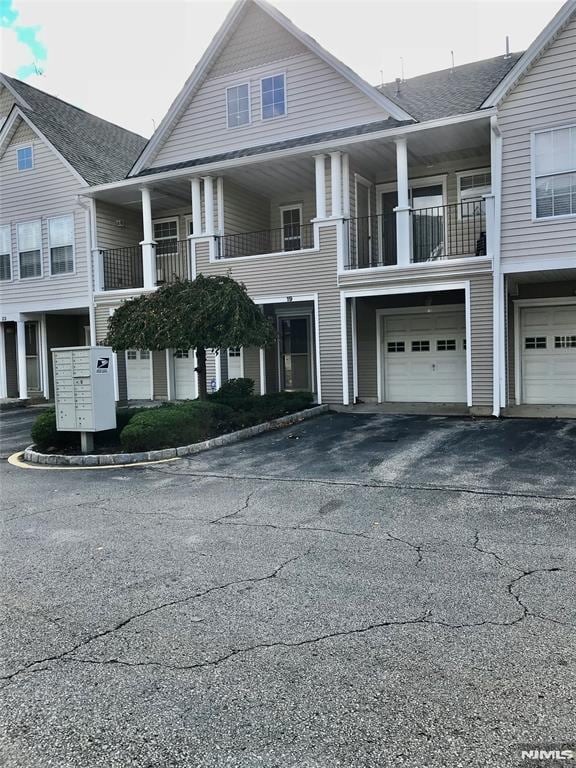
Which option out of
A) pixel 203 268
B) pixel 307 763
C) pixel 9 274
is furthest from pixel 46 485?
pixel 9 274

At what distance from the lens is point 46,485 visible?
8031 millimetres

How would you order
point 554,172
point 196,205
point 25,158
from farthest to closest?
point 25,158 < point 196,205 < point 554,172

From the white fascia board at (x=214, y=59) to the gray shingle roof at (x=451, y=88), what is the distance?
0.71 meters

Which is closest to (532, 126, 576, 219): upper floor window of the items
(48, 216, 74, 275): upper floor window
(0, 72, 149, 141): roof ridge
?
(48, 216, 74, 275): upper floor window

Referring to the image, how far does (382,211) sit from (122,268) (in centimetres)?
849

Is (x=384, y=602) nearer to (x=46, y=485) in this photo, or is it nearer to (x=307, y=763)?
(x=307, y=763)

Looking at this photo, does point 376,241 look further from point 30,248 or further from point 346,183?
point 30,248

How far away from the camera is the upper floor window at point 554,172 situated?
11719 millimetres

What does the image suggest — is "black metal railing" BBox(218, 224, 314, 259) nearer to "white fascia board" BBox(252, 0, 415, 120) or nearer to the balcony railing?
the balcony railing

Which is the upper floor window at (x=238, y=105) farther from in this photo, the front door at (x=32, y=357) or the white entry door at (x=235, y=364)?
the front door at (x=32, y=357)

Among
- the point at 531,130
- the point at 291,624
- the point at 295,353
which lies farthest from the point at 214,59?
the point at 291,624

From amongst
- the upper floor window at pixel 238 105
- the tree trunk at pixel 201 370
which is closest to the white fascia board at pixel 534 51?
the upper floor window at pixel 238 105

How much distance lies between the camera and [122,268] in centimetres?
1892

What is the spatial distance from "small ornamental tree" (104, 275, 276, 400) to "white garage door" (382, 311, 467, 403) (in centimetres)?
514
